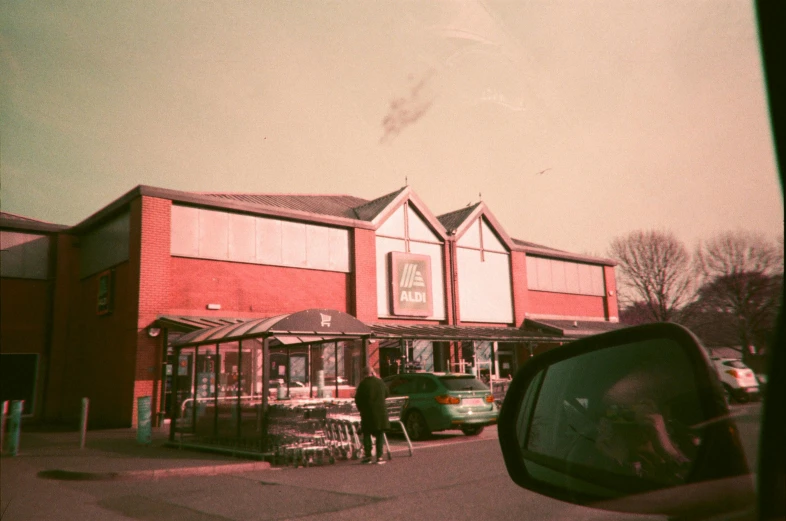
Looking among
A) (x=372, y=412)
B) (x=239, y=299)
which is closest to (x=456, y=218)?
(x=239, y=299)

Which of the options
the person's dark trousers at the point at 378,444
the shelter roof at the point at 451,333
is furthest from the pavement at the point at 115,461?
the shelter roof at the point at 451,333

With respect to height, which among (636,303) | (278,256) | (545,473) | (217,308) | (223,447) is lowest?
(223,447)

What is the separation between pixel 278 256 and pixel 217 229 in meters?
2.55

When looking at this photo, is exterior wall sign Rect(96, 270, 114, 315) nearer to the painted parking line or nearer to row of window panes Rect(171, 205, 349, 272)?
row of window panes Rect(171, 205, 349, 272)

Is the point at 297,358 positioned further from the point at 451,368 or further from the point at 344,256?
the point at 451,368

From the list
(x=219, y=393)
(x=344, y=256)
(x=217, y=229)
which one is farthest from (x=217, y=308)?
(x=219, y=393)

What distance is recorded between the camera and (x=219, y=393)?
46.8ft

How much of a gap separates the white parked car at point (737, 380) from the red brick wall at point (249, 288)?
2147cm

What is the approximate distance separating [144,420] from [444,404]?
7160mm

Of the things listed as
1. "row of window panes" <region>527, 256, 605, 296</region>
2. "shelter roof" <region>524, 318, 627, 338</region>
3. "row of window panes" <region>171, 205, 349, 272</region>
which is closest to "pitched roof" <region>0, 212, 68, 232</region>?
"row of window panes" <region>171, 205, 349, 272</region>

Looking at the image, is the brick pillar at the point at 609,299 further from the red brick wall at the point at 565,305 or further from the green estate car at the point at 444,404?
the green estate car at the point at 444,404

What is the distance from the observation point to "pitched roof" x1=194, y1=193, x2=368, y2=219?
2772 cm

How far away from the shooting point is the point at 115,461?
11.8 meters

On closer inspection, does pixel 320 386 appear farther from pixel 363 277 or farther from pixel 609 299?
pixel 609 299
